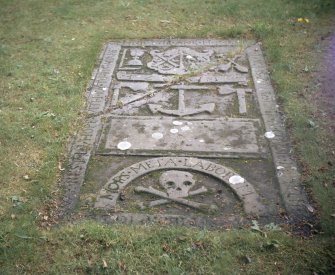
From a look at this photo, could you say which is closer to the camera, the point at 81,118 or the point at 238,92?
the point at 81,118

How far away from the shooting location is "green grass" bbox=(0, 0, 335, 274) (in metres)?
3.33

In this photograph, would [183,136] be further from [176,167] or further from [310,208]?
[310,208]

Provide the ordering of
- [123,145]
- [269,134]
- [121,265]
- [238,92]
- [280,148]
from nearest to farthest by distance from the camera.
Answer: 1. [121,265]
2. [280,148]
3. [123,145]
4. [269,134]
5. [238,92]

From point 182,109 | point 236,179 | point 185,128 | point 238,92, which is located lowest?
point 236,179

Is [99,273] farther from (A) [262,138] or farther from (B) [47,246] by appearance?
(A) [262,138]

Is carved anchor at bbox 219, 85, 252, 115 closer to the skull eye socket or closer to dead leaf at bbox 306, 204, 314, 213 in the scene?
the skull eye socket

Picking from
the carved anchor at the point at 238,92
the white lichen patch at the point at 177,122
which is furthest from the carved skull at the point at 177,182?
the carved anchor at the point at 238,92

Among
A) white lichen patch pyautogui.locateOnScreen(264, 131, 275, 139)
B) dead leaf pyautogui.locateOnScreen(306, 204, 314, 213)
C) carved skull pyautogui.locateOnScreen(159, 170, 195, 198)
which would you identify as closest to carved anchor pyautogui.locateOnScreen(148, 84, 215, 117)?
white lichen patch pyautogui.locateOnScreen(264, 131, 275, 139)

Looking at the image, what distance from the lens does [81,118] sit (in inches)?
202

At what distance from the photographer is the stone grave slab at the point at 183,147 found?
386cm

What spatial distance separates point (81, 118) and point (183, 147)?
1.39 metres

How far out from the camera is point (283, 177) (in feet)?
13.6

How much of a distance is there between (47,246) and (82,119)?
1999 millimetres

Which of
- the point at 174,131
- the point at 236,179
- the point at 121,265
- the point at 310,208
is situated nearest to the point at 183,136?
the point at 174,131
